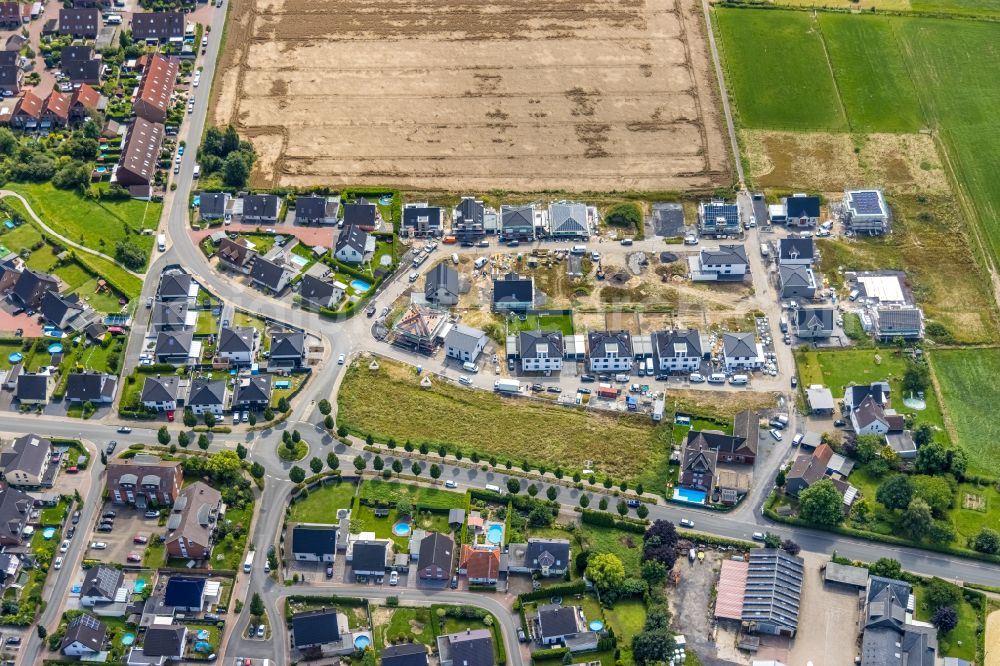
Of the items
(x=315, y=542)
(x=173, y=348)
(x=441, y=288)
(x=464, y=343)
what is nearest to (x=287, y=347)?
(x=173, y=348)

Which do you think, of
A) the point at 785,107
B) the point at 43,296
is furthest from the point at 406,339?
the point at 785,107

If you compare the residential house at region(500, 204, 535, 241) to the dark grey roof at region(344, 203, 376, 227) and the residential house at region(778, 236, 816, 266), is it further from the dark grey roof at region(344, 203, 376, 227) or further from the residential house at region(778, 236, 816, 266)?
the residential house at region(778, 236, 816, 266)

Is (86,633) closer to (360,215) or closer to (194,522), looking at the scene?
(194,522)

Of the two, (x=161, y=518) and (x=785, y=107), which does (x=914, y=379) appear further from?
(x=161, y=518)

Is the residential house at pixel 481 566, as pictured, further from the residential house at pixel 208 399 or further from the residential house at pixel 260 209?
the residential house at pixel 260 209

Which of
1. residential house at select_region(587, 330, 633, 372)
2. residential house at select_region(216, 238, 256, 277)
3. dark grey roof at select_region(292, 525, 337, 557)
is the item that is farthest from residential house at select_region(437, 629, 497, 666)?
residential house at select_region(216, 238, 256, 277)

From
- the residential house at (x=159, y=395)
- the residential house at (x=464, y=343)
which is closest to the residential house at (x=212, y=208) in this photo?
the residential house at (x=159, y=395)
